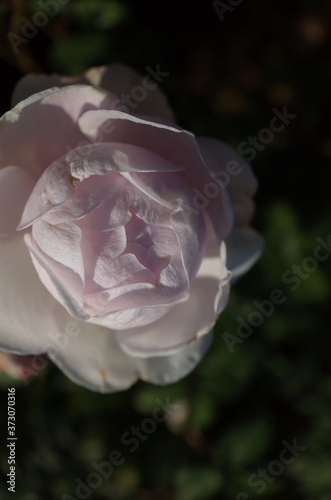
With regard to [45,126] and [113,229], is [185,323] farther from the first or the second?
[45,126]

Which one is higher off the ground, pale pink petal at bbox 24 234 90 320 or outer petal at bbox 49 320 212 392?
pale pink petal at bbox 24 234 90 320

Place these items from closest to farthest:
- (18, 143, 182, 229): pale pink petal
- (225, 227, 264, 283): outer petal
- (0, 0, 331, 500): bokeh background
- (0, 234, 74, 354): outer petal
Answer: (18, 143, 182, 229): pale pink petal → (0, 234, 74, 354): outer petal → (225, 227, 264, 283): outer petal → (0, 0, 331, 500): bokeh background

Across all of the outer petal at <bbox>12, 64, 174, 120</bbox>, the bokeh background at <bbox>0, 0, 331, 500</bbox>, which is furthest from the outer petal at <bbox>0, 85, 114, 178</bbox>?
the bokeh background at <bbox>0, 0, 331, 500</bbox>

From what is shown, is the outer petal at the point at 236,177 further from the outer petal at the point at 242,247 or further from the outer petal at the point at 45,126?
the outer petal at the point at 45,126

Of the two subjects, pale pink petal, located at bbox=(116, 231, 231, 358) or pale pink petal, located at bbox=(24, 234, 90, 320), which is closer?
pale pink petal, located at bbox=(24, 234, 90, 320)

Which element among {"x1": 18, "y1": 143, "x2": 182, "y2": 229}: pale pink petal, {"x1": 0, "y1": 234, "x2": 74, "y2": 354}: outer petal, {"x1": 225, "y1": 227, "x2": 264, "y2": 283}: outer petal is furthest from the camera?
{"x1": 225, "y1": 227, "x2": 264, "y2": 283}: outer petal

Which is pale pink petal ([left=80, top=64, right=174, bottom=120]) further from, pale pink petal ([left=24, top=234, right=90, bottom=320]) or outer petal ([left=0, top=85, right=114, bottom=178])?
pale pink petal ([left=24, top=234, right=90, bottom=320])
